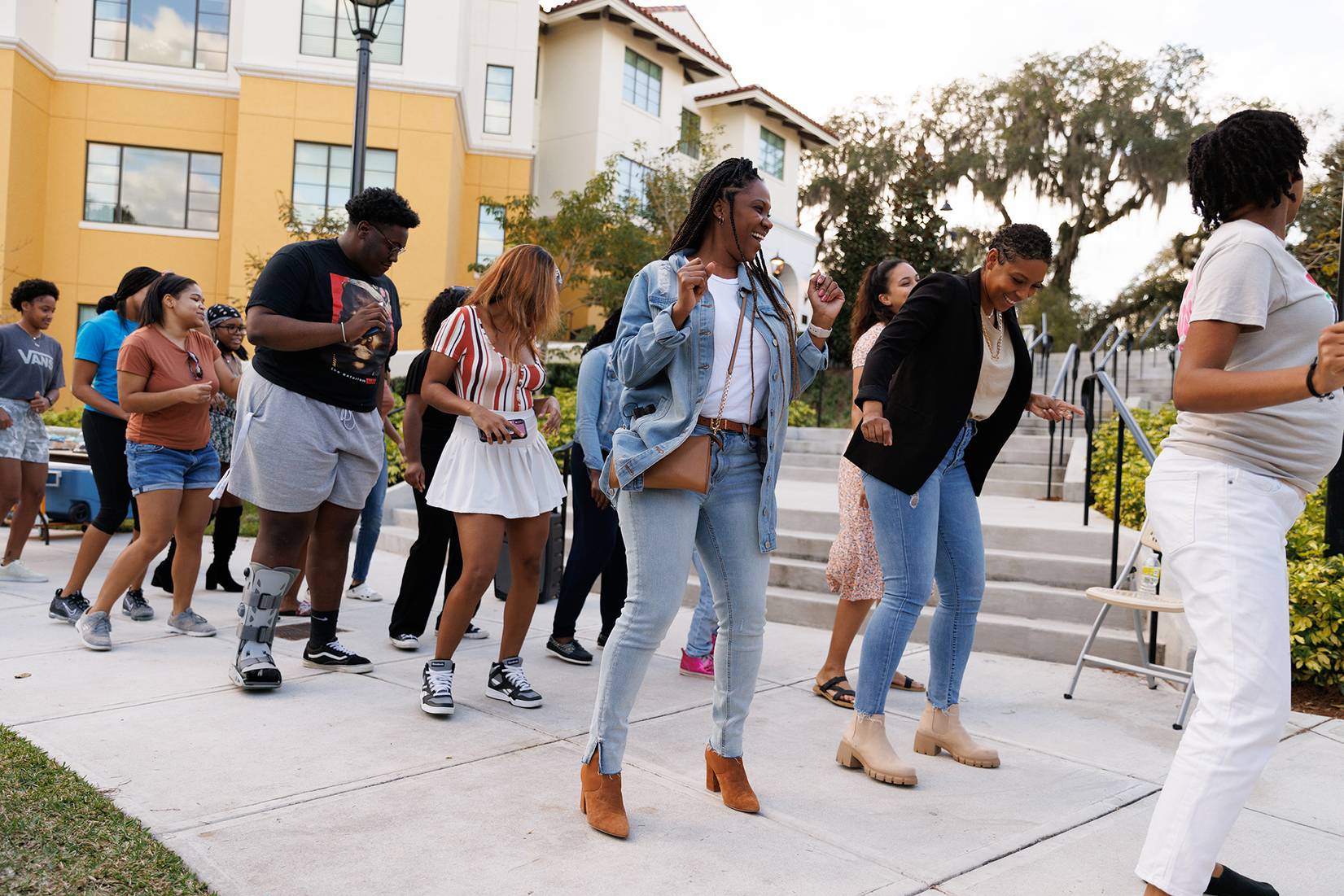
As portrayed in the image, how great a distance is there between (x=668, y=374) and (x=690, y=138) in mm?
22002

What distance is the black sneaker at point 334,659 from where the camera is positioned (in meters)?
4.80

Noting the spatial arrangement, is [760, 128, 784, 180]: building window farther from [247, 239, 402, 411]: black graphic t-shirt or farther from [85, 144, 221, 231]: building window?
[247, 239, 402, 411]: black graphic t-shirt

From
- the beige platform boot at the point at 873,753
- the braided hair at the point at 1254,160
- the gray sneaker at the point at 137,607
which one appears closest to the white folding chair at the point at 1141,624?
the beige platform boot at the point at 873,753

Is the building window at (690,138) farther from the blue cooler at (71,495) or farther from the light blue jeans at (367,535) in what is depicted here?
the light blue jeans at (367,535)

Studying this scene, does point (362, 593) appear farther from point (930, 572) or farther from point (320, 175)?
point (320, 175)

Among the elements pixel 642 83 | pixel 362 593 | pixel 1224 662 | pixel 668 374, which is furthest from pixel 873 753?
pixel 642 83

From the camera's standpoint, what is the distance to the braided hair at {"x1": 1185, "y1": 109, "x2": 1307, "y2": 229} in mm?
2539

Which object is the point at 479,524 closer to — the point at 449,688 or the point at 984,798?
the point at 449,688

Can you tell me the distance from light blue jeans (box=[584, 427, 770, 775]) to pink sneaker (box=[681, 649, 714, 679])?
1.79 meters

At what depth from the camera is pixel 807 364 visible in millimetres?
3305

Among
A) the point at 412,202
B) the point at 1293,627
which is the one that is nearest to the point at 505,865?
the point at 1293,627

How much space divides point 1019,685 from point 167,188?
70.1 ft

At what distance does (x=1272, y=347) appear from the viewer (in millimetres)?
2475

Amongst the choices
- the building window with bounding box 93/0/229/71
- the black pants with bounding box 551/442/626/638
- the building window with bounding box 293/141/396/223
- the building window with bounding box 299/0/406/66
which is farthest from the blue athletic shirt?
the building window with bounding box 93/0/229/71
